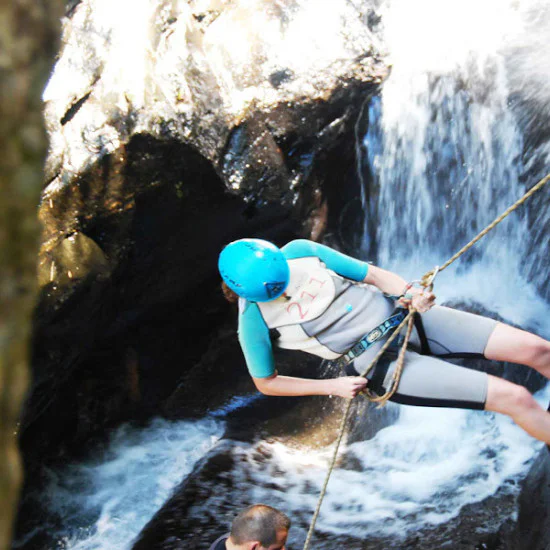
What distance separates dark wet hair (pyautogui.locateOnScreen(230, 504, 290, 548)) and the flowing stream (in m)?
1.35

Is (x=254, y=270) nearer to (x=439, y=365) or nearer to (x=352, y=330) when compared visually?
(x=352, y=330)

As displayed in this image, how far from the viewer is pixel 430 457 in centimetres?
479

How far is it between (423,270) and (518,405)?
3.50 meters

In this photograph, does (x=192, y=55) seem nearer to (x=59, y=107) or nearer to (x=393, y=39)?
(x=59, y=107)

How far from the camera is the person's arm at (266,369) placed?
292 cm

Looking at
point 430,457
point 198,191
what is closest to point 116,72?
point 198,191

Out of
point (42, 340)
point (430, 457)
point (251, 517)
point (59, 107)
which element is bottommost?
point (430, 457)

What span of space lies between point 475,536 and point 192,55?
14.1 ft

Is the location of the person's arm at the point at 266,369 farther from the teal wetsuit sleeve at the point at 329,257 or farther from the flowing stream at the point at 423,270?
the flowing stream at the point at 423,270

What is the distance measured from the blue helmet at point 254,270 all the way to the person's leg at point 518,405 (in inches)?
40.1

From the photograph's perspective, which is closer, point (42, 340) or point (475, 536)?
point (475, 536)

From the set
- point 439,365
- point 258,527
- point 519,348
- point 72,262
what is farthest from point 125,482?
point 519,348

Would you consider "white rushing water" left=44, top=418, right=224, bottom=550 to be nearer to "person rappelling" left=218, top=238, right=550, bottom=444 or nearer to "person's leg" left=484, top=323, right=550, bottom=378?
"person rappelling" left=218, top=238, right=550, bottom=444

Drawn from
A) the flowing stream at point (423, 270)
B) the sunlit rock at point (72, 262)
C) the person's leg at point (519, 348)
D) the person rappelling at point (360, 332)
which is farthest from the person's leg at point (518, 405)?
the sunlit rock at point (72, 262)
